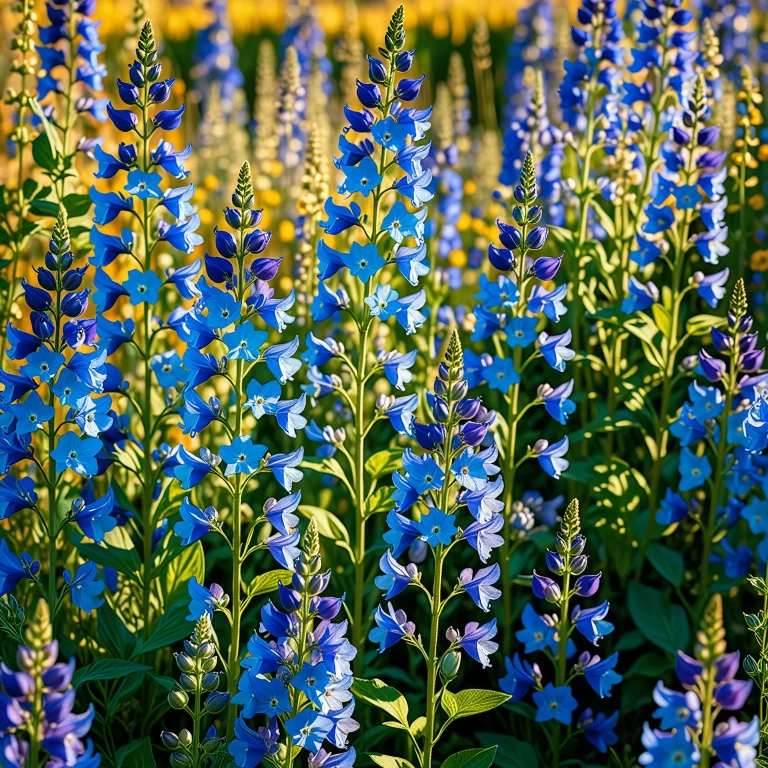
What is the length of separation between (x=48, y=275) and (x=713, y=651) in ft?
6.85

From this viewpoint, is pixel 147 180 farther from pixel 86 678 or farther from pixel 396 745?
pixel 396 745

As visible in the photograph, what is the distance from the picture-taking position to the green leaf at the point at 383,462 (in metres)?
3.60

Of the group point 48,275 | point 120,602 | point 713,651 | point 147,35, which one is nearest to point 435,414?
point 713,651

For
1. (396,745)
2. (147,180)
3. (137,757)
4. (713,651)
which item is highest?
(147,180)

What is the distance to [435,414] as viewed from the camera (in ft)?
8.85

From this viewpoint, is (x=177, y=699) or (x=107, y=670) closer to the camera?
A: (x=177, y=699)

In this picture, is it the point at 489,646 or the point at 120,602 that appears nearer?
the point at 489,646

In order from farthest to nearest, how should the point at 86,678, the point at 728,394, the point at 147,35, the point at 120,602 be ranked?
the point at 120,602, the point at 728,394, the point at 147,35, the point at 86,678

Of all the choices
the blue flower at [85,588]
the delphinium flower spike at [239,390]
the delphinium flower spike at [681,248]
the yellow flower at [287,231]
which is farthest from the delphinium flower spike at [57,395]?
the yellow flower at [287,231]

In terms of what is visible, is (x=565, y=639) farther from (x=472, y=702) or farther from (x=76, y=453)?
(x=76, y=453)

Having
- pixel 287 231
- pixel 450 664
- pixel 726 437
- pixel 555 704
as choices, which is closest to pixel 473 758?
pixel 450 664

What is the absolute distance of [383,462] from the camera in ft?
11.9

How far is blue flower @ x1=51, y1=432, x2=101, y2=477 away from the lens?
Result: 3.01 metres

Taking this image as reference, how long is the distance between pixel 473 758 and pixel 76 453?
1.47 m
